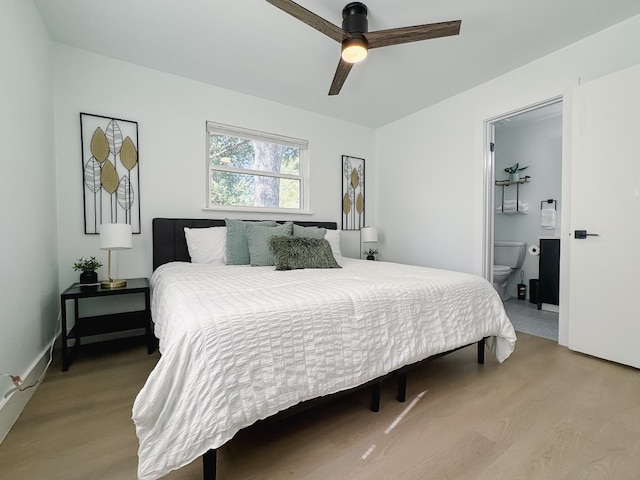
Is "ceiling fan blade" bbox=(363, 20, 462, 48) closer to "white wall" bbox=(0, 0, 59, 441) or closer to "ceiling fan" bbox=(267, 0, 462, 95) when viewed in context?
"ceiling fan" bbox=(267, 0, 462, 95)

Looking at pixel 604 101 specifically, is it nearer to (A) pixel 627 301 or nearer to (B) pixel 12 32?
(A) pixel 627 301

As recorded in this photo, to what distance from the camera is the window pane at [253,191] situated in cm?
314

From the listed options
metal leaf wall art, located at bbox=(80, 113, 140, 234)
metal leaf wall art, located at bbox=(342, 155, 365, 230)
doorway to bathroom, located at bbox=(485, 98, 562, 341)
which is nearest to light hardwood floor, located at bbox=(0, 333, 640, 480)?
metal leaf wall art, located at bbox=(80, 113, 140, 234)

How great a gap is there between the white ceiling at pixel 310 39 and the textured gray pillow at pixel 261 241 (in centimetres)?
149

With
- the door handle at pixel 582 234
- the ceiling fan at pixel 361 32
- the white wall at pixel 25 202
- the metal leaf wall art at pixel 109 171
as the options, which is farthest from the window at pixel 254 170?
the door handle at pixel 582 234

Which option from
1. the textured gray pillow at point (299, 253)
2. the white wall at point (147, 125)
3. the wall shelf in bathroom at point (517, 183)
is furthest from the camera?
the wall shelf in bathroom at point (517, 183)

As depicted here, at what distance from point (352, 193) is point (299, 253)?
201cm

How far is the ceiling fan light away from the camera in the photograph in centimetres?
186

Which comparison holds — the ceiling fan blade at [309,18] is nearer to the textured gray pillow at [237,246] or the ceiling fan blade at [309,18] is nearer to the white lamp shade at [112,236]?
the textured gray pillow at [237,246]

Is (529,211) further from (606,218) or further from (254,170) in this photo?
(254,170)

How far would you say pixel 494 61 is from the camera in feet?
8.39

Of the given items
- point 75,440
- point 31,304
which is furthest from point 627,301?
point 31,304

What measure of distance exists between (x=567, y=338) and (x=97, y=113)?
4407 mm

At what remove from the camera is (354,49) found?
190 cm
